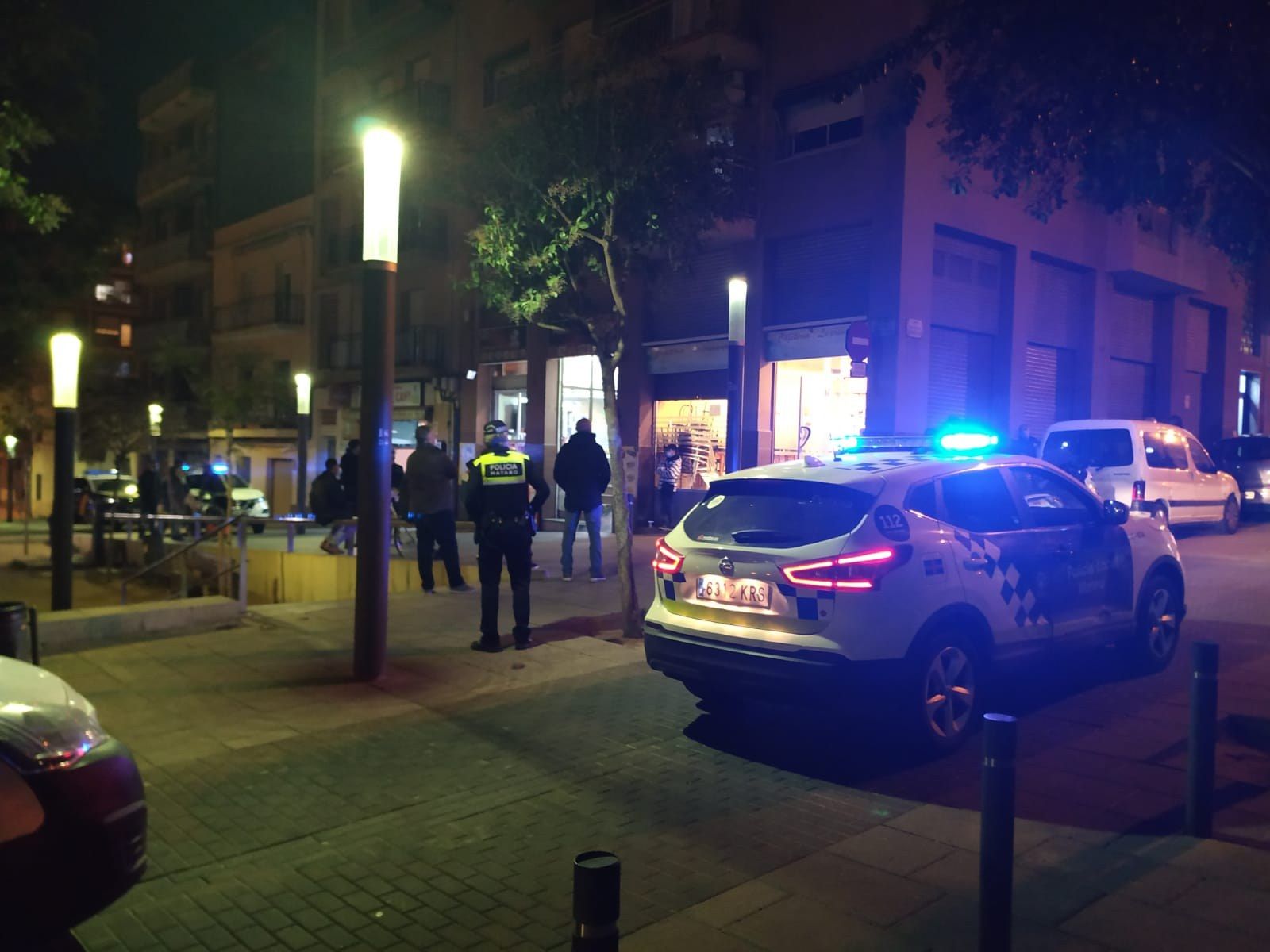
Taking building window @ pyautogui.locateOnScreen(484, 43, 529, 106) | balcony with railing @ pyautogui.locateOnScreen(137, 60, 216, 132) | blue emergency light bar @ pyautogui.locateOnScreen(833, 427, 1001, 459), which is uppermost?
balcony with railing @ pyautogui.locateOnScreen(137, 60, 216, 132)

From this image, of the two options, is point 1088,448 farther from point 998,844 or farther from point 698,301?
point 998,844

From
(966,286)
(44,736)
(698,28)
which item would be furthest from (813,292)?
(44,736)

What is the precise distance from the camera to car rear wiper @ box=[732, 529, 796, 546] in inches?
218

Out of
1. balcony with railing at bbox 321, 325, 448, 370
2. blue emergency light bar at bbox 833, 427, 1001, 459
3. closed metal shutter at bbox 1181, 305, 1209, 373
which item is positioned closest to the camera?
blue emergency light bar at bbox 833, 427, 1001, 459

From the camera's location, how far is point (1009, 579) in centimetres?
596

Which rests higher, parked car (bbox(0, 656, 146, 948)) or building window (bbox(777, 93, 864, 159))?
building window (bbox(777, 93, 864, 159))

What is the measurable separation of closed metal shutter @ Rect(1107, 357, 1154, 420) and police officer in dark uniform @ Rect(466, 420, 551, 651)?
18553mm

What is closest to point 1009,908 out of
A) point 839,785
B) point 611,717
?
point 839,785

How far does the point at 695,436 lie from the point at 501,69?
11.3m

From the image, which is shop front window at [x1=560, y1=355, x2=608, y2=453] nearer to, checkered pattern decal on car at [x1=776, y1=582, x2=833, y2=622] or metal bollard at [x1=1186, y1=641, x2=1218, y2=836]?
checkered pattern decal on car at [x1=776, y1=582, x2=833, y2=622]

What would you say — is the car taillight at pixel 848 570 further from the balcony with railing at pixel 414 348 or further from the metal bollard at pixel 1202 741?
the balcony with railing at pixel 414 348

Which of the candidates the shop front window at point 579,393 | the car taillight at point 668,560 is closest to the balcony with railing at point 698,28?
the shop front window at point 579,393

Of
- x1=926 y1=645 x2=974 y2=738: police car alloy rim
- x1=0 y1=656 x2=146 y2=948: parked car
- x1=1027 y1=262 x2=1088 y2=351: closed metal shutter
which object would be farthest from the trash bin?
x1=1027 y1=262 x2=1088 y2=351: closed metal shutter

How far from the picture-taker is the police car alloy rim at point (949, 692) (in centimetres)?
548
